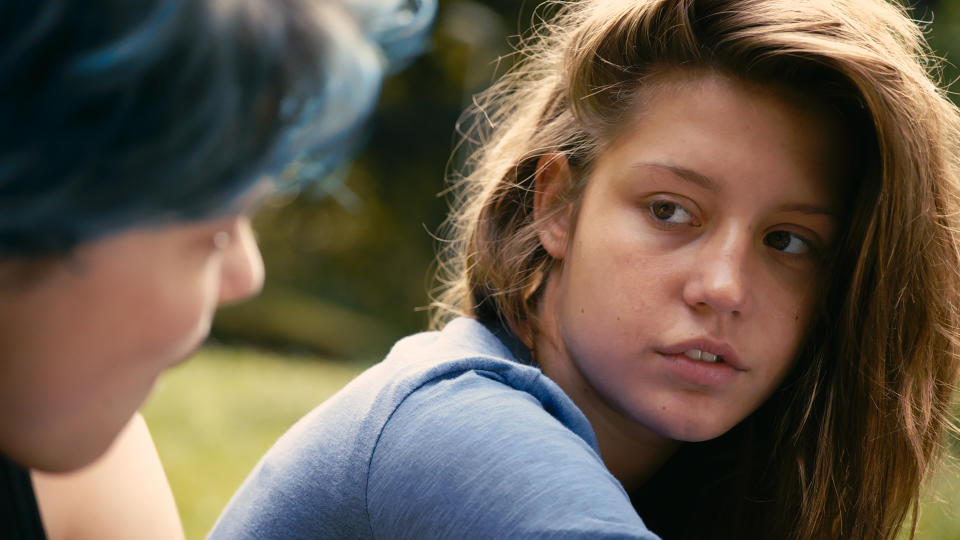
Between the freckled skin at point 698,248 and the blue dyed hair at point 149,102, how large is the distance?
3.45ft

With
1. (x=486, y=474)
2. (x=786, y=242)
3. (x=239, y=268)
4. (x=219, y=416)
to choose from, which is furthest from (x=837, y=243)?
(x=219, y=416)

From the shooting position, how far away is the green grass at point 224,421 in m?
4.46

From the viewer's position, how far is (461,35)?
50.0ft

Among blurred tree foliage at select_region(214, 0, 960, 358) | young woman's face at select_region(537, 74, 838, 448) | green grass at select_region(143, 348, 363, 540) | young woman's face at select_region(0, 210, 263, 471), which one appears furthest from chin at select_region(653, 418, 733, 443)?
blurred tree foliage at select_region(214, 0, 960, 358)

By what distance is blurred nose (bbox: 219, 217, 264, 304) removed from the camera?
1334 mm

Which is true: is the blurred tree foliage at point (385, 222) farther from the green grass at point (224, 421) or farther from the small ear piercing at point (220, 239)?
the small ear piercing at point (220, 239)

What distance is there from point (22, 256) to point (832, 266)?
1697mm

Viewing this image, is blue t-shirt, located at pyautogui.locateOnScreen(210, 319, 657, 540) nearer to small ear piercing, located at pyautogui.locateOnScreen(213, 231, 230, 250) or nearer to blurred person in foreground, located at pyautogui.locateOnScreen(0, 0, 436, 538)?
blurred person in foreground, located at pyautogui.locateOnScreen(0, 0, 436, 538)

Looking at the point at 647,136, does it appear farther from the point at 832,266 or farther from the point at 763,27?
the point at 832,266

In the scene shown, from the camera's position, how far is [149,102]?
1.05 metres

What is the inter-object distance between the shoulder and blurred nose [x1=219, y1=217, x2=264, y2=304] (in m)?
0.54

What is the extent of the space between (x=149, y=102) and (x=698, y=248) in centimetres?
132

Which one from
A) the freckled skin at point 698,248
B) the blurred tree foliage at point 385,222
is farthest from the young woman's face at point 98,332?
the blurred tree foliage at point 385,222

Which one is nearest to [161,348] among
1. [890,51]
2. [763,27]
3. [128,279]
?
[128,279]
